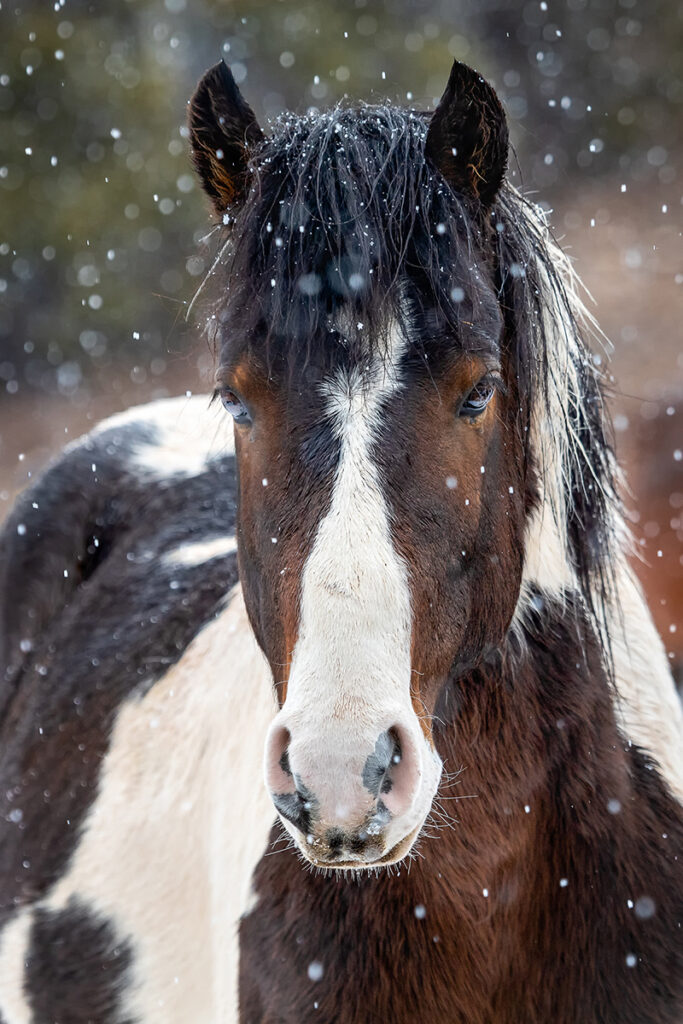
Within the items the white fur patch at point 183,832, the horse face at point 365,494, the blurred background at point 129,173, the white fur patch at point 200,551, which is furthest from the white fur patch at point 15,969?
the blurred background at point 129,173

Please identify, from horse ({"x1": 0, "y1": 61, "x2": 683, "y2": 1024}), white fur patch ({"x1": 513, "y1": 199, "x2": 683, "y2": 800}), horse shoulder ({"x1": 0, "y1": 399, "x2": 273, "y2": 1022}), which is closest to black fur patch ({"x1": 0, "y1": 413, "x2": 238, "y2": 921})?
horse shoulder ({"x1": 0, "y1": 399, "x2": 273, "y2": 1022})

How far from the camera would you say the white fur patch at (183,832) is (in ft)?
6.73

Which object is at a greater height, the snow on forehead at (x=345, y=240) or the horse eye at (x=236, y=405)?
the snow on forehead at (x=345, y=240)

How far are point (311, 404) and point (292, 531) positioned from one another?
7.0 inches

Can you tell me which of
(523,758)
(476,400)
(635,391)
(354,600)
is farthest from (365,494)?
(635,391)

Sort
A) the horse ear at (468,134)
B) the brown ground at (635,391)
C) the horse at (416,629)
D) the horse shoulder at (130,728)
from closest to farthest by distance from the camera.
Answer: the horse at (416,629)
the horse ear at (468,134)
the horse shoulder at (130,728)
the brown ground at (635,391)

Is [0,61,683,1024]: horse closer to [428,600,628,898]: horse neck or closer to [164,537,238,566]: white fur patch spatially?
[428,600,628,898]: horse neck

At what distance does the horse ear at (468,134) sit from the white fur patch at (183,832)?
37.5 inches

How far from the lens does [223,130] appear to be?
1.75 metres

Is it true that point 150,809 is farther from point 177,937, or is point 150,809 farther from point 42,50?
point 42,50

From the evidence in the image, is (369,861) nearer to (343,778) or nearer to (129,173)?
(343,778)

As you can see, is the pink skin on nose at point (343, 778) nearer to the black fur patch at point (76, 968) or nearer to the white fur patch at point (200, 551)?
the black fur patch at point (76, 968)

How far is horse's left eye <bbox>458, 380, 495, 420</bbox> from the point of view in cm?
155

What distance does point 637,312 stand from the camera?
12.1 m
